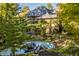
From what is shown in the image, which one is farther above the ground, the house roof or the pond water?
the house roof

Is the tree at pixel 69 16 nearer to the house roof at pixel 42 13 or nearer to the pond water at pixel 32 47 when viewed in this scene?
the house roof at pixel 42 13

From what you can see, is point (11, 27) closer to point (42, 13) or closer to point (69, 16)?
point (42, 13)

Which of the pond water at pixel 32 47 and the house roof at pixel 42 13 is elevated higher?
the house roof at pixel 42 13

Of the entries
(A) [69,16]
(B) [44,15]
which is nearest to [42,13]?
(B) [44,15]

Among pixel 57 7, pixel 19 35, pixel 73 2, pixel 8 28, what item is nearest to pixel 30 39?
pixel 19 35

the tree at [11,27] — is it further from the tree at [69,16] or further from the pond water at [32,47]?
the tree at [69,16]

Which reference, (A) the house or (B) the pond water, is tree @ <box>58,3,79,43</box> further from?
(B) the pond water

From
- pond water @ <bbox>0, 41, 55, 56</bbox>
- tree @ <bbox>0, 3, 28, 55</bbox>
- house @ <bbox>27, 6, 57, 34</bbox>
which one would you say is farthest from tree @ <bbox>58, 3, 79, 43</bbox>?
tree @ <bbox>0, 3, 28, 55</bbox>

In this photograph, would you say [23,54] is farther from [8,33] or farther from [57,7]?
A: [57,7]

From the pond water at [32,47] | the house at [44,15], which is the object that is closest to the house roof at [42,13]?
the house at [44,15]
